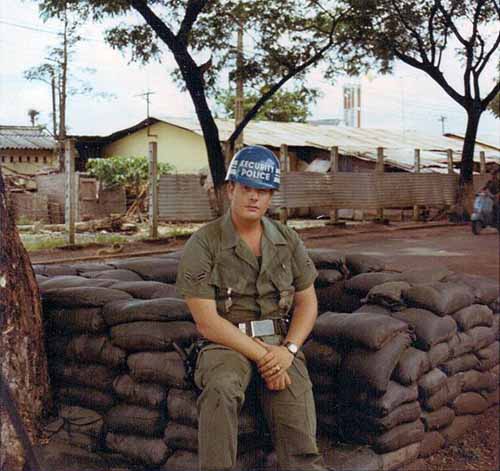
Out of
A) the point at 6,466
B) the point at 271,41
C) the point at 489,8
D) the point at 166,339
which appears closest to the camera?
the point at 6,466

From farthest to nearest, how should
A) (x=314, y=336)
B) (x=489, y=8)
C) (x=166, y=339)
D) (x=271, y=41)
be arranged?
(x=489, y=8) → (x=271, y=41) → (x=314, y=336) → (x=166, y=339)

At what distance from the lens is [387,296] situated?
11.3ft

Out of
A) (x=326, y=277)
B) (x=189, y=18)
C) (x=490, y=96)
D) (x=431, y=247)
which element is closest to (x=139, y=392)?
(x=326, y=277)

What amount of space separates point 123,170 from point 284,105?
2.85 ft

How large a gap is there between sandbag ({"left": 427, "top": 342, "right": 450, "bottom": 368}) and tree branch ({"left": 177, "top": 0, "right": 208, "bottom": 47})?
5.73 feet

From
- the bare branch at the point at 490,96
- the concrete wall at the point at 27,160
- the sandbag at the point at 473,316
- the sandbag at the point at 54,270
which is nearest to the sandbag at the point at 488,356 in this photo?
the sandbag at the point at 473,316

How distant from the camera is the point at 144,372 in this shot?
2908 millimetres

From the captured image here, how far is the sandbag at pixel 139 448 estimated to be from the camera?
287 cm

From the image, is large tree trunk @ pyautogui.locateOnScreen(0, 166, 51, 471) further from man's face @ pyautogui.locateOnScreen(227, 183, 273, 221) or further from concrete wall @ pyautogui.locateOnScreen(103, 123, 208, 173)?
man's face @ pyautogui.locateOnScreen(227, 183, 273, 221)

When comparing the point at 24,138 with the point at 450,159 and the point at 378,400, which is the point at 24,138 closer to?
the point at 378,400

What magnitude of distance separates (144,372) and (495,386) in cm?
207

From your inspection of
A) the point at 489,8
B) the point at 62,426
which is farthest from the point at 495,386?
the point at 62,426

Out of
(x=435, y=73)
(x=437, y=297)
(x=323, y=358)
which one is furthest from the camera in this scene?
(x=435, y=73)

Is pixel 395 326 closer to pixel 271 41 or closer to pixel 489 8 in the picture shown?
pixel 271 41
